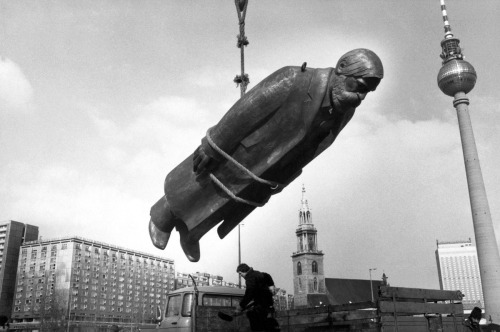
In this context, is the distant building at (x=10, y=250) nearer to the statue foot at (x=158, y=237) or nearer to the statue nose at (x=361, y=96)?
the statue foot at (x=158, y=237)

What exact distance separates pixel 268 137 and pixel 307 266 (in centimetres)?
11715

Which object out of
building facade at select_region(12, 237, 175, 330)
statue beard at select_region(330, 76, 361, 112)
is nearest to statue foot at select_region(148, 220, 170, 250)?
statue beard at select_region(330, 76, 361, 112)

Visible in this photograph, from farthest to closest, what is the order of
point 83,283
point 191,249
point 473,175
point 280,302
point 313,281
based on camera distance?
point 313,281, point 83,283, point 473,175, point 280,302, point 191,249

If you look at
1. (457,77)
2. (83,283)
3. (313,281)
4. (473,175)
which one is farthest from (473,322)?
(313,281)

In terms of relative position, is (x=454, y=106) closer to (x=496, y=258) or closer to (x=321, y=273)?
(x=496, y=258)

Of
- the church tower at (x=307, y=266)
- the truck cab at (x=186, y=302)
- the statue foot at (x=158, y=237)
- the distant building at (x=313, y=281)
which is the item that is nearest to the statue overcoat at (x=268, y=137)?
the statue foot at (x=158, y=237)

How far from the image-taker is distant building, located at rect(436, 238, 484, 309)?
616ft

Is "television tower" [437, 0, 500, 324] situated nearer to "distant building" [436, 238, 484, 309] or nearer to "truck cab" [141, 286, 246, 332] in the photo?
"truck cab" [141, 286, 246, 332]

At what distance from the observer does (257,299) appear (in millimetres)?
4355

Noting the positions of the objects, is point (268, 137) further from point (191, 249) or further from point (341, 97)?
point (191, 249)

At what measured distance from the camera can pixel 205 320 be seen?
6.32 meters

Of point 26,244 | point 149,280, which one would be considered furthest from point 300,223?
point 26,244

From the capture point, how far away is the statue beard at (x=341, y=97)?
124 inches

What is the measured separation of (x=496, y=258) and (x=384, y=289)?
3182 inches
